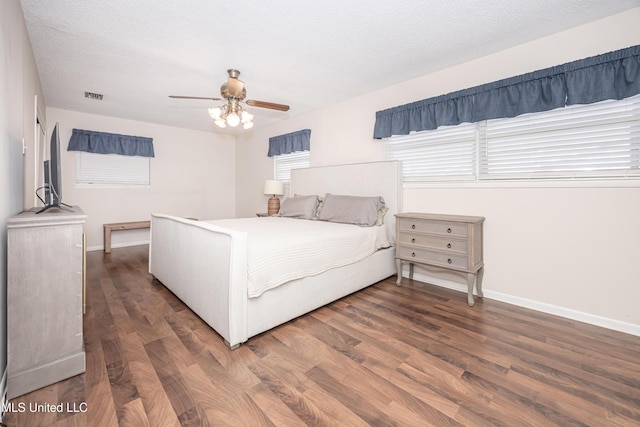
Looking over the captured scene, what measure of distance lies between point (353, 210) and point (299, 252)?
130 centimetres

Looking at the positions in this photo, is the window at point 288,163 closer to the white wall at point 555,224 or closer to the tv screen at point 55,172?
the white wall at point 555,224

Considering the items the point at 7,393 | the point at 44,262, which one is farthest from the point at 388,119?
the point at 7,393

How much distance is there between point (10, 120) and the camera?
67.6 inches

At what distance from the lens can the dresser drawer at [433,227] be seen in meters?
2.62

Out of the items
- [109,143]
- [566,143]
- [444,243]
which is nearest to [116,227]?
[109,143]

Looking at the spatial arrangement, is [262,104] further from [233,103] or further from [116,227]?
[116,227]

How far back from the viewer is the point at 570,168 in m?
2.33

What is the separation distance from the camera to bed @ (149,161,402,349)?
6.09 ft

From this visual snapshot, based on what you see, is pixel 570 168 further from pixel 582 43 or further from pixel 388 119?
pixel 388 119

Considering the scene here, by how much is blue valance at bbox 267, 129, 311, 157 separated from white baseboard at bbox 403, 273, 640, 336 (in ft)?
9.21

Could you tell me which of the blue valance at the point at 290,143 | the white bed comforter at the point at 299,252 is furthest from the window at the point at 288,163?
the white bed comforter at the point at 299,252

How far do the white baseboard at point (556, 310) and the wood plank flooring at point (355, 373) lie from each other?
0.33 ft

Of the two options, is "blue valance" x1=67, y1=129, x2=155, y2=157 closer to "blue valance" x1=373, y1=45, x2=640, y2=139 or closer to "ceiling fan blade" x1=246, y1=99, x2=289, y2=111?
"ceiling fan blade" x1=246, y1=99, x2=289, y2=111

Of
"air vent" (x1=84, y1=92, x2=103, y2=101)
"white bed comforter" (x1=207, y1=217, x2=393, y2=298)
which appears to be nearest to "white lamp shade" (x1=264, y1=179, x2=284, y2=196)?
"white bed comforter" (x1=207, y1=217, x2=393, y2=298)
